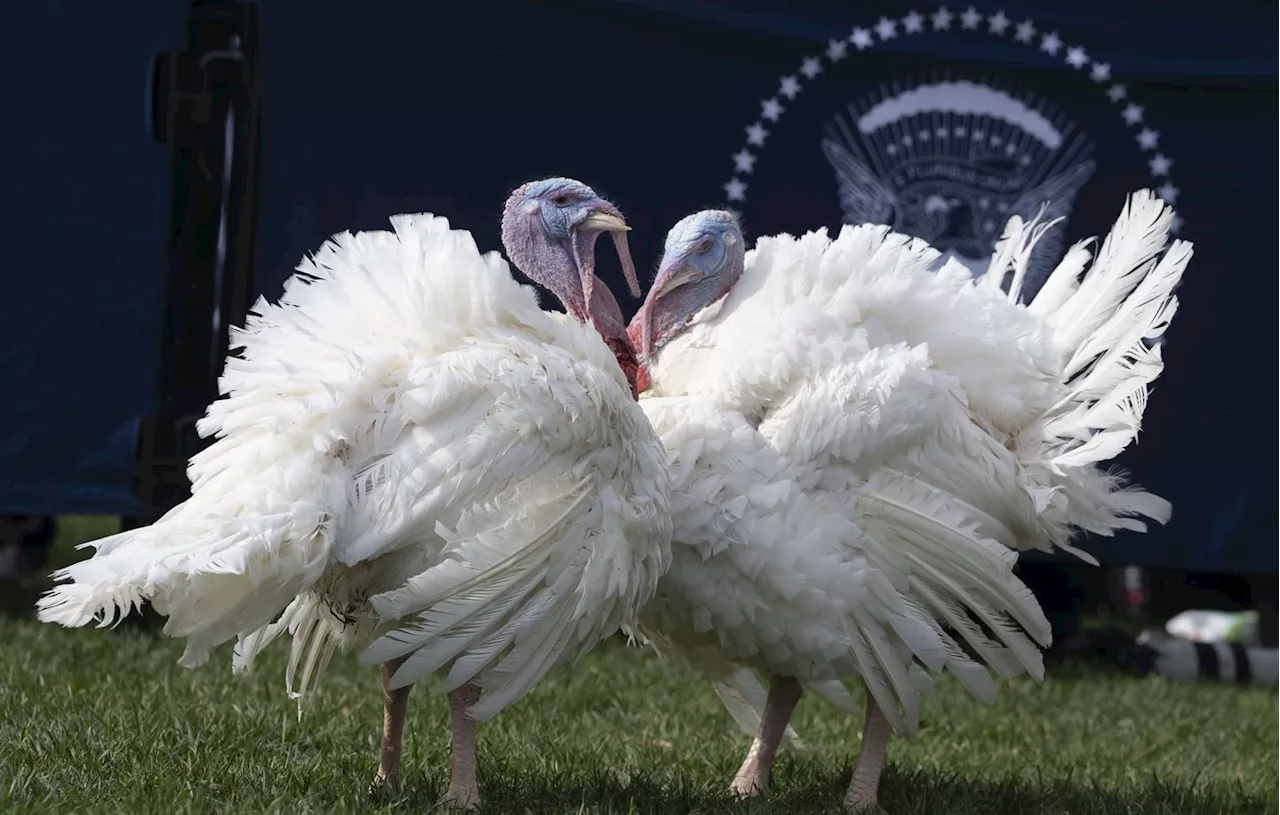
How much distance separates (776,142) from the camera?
6.23 metres

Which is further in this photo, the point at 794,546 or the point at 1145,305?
the point at 1145,305

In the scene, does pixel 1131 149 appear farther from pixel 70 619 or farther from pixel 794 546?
pixel 70 619

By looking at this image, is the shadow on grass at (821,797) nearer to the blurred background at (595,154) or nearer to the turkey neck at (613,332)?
the turkey neck at (613,332)

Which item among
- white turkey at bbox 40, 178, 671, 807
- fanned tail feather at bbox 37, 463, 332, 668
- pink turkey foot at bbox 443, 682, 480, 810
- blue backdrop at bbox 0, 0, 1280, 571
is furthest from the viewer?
blue backdrop at bbox 0, 0, 1280, 571

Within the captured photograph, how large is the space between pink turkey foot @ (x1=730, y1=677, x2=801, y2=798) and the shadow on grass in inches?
2.8

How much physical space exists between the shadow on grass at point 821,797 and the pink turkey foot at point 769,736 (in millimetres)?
71

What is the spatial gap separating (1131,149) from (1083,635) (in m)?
2.35

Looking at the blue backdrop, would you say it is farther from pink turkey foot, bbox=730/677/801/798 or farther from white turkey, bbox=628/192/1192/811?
pink turkey foot, bbox=730/677/801/798

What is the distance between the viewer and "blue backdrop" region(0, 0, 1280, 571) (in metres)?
6.07

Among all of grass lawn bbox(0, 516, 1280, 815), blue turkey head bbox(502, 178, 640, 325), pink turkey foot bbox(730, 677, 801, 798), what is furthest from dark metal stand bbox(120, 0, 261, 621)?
pink turkey foot bbox(730, 677, 801, 798)

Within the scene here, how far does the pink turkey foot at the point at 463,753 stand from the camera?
381 cm

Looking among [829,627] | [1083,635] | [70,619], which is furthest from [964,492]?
[1083,635]

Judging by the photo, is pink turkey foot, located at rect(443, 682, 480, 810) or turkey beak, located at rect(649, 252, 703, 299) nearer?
pink turkey foot, located at rect(443, 682, 480, 810)

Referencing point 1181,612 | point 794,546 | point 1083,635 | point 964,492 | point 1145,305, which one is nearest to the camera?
point 794,546
